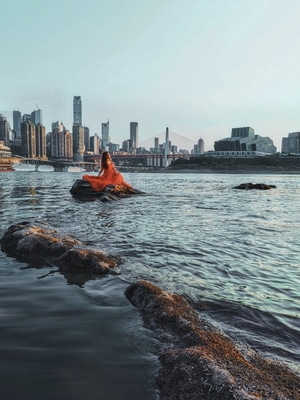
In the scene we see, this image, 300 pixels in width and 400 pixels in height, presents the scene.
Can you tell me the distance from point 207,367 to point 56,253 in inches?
201

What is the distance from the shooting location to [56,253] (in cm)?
725

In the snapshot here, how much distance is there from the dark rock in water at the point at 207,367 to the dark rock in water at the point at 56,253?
7.88 feet

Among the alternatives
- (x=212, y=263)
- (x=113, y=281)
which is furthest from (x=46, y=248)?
(x=212, y=263)

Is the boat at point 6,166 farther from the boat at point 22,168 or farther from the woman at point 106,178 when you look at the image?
the woman at point 106,178

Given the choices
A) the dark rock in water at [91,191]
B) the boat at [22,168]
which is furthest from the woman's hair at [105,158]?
the boat at [22,168]

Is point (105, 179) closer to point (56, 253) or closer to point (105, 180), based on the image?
point (105, 180)

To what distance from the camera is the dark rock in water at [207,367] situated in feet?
8.69

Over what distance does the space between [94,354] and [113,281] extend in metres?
2.46

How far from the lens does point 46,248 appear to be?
748 cm

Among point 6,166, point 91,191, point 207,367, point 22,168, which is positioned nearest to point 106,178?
point 91,191

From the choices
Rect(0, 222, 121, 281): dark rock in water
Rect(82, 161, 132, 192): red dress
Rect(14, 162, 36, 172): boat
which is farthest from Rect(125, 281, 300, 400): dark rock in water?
Rect(14, 162, 36, 172): boat

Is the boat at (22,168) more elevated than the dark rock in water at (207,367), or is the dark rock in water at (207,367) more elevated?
the boat at (22,168)

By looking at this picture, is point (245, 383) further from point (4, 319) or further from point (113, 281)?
point (113, 281)

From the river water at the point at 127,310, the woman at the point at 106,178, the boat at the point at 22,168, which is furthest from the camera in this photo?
the boat at the point at 22,168
